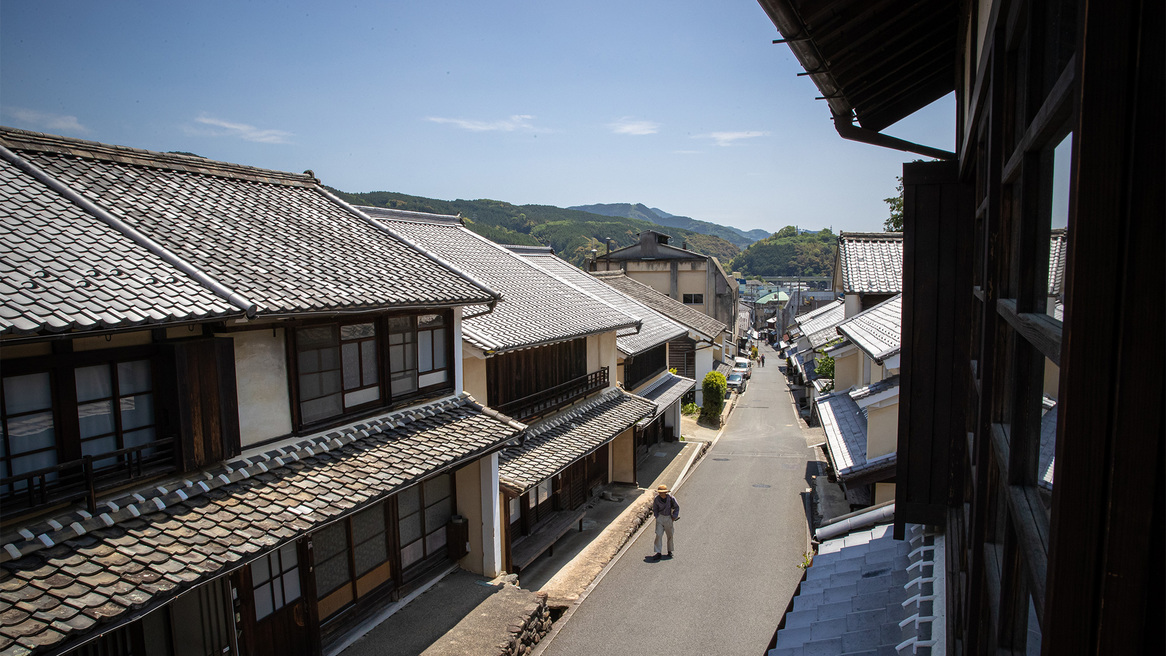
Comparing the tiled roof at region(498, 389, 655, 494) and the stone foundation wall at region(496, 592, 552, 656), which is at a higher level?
the tiled roof at region(498, 389, 655, 494)

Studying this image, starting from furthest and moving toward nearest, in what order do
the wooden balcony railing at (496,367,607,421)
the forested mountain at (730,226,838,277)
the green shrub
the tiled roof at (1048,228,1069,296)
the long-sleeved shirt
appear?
the forested mountain at (730,226,838,277), the green shrub, the long-sleeved shirt, the wooden balcony railing at (496,367,607,421), the tiled roof at (1048,228,1069,296)

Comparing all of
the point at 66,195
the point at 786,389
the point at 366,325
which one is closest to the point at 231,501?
the point at 366,325

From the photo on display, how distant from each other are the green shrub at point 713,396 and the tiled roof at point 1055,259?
1249 inches

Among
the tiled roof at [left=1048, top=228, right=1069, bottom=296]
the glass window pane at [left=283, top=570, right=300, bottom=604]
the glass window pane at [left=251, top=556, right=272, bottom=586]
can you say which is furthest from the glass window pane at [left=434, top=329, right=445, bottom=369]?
the tiled roof at [left=1048, top=228, right=1069, bottom=296]

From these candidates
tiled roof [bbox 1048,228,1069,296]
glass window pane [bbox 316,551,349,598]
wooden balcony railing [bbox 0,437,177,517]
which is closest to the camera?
tiled roof [bbox 1048,228,1069,296]

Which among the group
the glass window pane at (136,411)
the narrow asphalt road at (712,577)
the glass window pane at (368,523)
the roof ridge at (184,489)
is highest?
the glass window pane at (136,411)

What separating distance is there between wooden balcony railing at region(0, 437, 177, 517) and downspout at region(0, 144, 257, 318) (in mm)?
1809

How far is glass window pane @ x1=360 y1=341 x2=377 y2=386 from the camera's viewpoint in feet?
34.6

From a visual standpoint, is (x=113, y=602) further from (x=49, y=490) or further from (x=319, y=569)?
(x=319, y=569)

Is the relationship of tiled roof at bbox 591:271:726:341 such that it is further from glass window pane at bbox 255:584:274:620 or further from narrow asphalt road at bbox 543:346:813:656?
glass window pane at bbox 255:584:274:620

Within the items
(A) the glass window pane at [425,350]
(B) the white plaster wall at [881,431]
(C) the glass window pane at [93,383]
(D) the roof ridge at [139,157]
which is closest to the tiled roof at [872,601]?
(B) the white plaster wall at [881,431]

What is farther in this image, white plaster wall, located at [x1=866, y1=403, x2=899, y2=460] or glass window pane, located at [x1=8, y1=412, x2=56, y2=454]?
white plaster wall, located at [x1=866, y1=403, x2=899, y2=460]

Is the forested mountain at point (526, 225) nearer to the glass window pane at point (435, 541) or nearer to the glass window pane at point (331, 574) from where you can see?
the glass window pane at point (435, 541)

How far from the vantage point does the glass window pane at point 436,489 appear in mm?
12312
